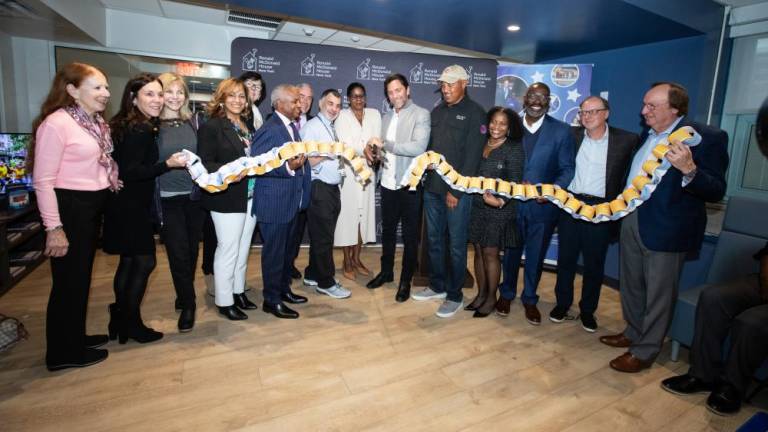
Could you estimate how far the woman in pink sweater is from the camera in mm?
2109

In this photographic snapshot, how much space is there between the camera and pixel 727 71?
427cm

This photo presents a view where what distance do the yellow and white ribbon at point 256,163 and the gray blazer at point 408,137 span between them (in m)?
0.45

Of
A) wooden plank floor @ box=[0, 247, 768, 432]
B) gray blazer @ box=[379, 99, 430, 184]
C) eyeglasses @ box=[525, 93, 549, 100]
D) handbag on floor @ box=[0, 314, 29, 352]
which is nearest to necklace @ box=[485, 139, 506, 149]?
eyeglasses @ box=[525, 93, 549, 100]

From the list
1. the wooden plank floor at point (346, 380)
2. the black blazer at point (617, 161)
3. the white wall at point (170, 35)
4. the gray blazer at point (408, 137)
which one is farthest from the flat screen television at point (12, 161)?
the black blazer at point (617, 161)

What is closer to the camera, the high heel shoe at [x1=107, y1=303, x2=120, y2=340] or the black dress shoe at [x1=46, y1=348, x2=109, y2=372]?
the black dress shoe at [x1=46, y1=348, x2=109, y2=372]

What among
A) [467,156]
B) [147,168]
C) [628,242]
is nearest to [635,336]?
[628,242]

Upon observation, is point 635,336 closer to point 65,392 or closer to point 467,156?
point 467,156

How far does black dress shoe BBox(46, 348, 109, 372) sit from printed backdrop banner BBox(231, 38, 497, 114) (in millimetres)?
3158

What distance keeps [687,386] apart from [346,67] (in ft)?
14.9

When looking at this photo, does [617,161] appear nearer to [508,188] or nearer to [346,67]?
[508,188]

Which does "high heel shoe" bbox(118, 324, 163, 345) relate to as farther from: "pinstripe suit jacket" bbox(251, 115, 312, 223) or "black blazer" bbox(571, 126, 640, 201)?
"black blazer" bbox(571, 126, 640, 201)

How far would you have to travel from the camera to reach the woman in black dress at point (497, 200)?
3127 mm

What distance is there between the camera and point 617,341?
3.03 m

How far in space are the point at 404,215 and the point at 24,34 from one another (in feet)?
18.2
